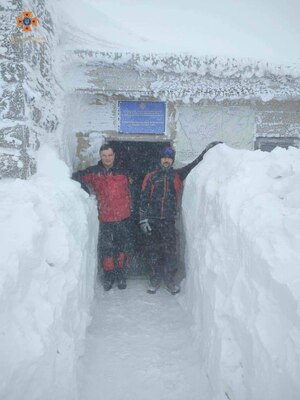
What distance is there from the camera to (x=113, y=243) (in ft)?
15.1

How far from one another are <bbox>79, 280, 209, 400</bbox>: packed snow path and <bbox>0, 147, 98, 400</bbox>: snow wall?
27 cm

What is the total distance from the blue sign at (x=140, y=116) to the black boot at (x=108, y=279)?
208 cm

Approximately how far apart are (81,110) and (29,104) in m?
1.66

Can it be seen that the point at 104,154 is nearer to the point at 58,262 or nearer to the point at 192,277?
the point at 192,277

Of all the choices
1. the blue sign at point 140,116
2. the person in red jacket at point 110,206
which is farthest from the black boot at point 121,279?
the blue sign at point 140,116

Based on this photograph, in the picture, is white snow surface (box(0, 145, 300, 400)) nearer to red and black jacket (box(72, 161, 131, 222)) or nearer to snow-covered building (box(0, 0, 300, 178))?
red and black jacket (box(72, 161, 131, 222))

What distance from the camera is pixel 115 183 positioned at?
4.47 meters

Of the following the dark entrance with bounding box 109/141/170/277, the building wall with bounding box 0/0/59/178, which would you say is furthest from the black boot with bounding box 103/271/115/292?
the building wall with bounding box 0/0/59/178

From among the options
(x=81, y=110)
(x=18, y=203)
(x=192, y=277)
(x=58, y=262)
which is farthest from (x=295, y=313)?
(x=81, y=110)

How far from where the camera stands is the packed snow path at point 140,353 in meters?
2.66

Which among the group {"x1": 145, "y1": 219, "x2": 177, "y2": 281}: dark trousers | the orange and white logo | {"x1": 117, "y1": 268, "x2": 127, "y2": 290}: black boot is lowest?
{"x1": 117, "y1": 268, "x2": 127, "y2": 290}: black boot

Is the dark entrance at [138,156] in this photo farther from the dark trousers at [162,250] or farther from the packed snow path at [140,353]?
the packed snow path at [140,353]

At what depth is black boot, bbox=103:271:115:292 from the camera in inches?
176

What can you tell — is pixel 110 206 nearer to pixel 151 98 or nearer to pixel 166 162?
pixel 166 162
